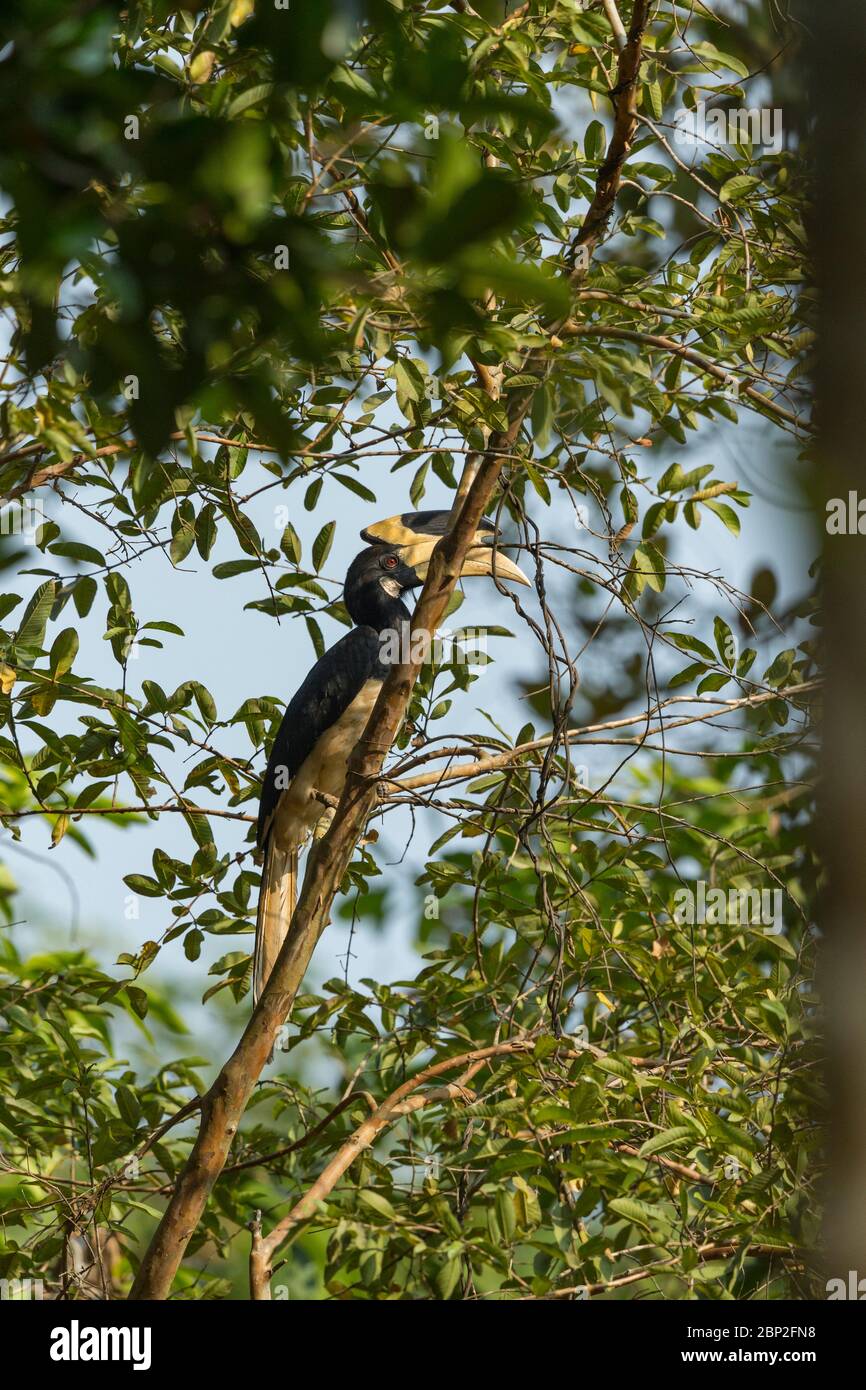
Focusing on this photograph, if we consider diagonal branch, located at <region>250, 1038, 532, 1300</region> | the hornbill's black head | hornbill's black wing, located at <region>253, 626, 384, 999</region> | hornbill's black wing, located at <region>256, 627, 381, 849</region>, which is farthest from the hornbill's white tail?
the hornbill's black head

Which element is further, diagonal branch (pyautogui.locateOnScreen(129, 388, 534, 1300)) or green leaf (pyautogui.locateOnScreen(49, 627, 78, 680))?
green leaf (pyautogui.locateOnScreen(49, 627, 78, 680))

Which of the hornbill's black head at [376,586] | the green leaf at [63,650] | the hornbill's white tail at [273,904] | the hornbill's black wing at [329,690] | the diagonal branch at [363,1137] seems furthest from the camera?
the hornbill's black head at [376,586]

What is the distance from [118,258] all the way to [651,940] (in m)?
2.32

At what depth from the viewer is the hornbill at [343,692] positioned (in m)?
3.27

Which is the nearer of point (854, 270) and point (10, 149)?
point (854, 270)

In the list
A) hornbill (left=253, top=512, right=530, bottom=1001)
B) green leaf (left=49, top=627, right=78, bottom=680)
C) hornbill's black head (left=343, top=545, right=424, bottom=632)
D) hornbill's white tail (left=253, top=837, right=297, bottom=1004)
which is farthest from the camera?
hornbill's black head (left=343, top=545, right=424, bottom=632)

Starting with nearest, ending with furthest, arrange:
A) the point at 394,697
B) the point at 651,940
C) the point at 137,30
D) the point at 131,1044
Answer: the point at 137,30 < the point at 394,697 < the point at 651,940 < the point at 131,1044

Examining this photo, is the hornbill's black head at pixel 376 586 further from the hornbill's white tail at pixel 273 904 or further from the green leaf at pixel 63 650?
the green leaf at pixel 63 650

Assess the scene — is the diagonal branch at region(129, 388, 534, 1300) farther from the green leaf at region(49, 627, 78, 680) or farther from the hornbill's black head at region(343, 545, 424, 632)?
the hornbill's black head at region(343, 545, 424, 632)

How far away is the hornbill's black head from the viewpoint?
12.3ft

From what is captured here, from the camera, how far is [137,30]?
6.61 ft

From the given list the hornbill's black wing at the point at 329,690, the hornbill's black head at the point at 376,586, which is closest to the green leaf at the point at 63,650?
the hornbill's black wing at the point at 329,690
